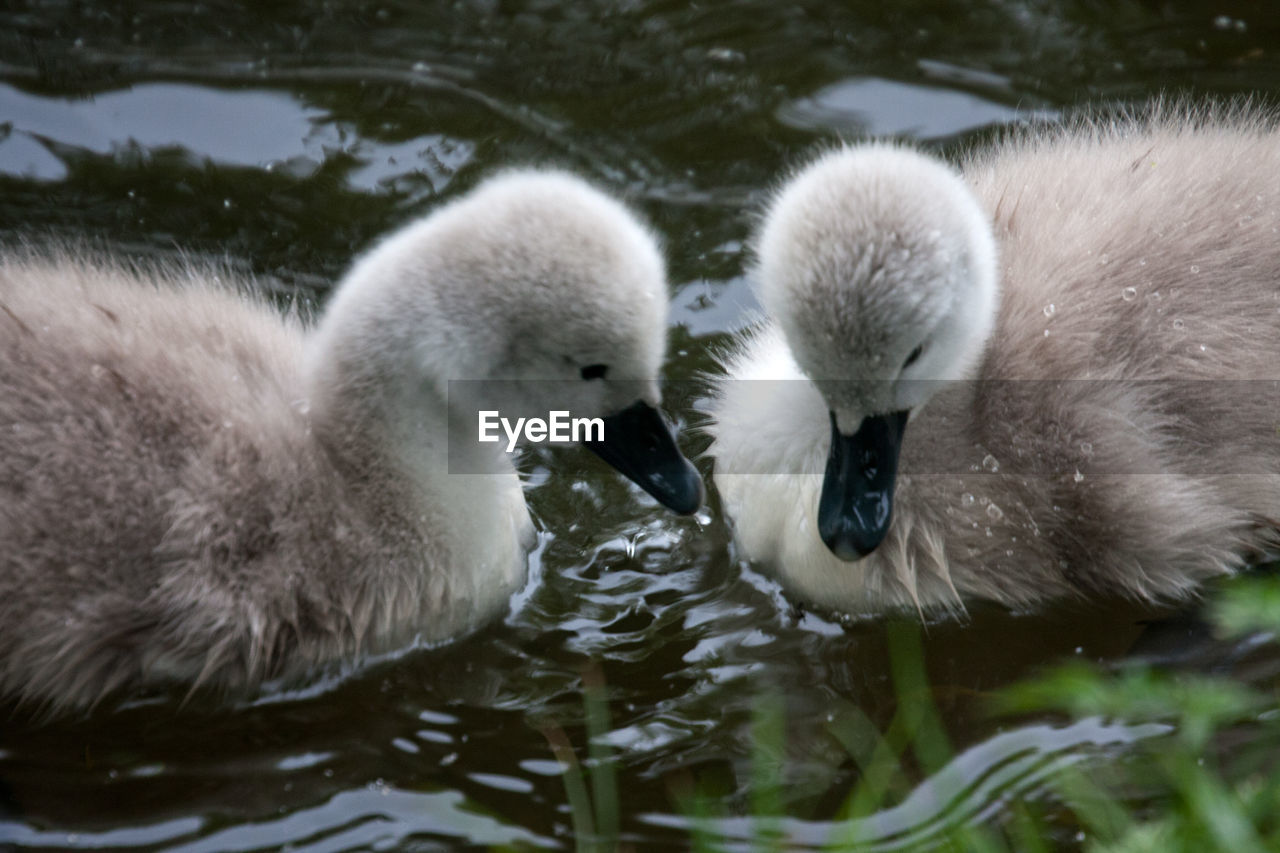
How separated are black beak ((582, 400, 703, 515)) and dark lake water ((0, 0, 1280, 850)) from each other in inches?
13.8

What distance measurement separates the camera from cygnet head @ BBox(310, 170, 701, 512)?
2979 millimetres

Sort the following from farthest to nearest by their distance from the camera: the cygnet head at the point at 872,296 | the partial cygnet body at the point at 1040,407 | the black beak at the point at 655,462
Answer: the black beak at the point at 655,462
the partial cygnet body at the point at 1040,407
the cygnet head at the point at 872,296

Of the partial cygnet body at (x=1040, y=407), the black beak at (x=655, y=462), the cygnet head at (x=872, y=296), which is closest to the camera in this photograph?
the cygnet head at (x=872, y=296)

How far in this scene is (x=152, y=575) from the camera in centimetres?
301

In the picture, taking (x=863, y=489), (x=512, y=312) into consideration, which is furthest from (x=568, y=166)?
(x=863, y=489)

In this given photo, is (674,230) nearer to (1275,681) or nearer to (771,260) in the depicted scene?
(771,260)

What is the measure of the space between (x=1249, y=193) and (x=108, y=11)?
3759 millimetres

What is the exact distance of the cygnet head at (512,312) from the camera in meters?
2.98

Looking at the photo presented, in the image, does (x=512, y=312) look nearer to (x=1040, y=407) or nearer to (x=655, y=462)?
(x=655, y=462)

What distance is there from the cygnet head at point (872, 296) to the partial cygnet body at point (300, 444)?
0.32 m

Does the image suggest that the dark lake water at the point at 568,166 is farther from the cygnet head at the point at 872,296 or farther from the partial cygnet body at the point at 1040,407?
the cygnet head at the point at 872,296

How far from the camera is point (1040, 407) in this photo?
3.30 m

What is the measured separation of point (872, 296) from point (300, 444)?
4.08ft

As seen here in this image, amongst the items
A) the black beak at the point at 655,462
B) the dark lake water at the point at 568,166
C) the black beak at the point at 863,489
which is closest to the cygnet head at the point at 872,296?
the black beak at the point at 863,489
